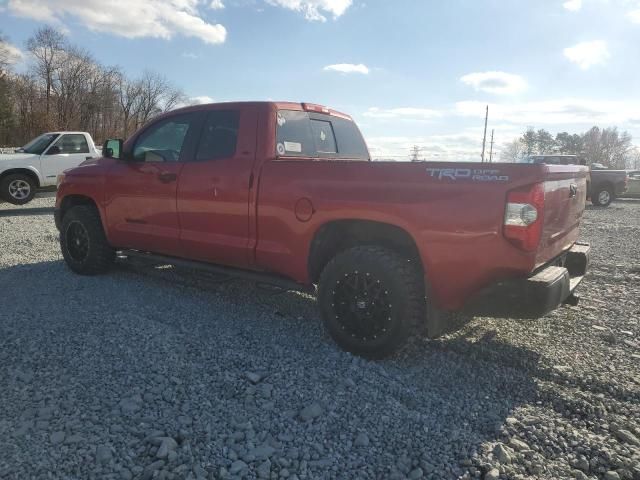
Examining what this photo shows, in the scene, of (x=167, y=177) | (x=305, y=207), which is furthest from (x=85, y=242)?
(x=305, y=207)

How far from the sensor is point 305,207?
3684 mm

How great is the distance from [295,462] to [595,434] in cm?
162

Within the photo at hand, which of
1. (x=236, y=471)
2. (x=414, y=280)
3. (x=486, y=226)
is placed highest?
(x=486, y=226)

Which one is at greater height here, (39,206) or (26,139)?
(26,139)

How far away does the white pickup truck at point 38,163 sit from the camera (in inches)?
473

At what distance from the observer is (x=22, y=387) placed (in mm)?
2934

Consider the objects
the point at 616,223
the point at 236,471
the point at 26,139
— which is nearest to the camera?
the point at 236,471

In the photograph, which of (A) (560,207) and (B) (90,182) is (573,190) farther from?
(B) (90,182)

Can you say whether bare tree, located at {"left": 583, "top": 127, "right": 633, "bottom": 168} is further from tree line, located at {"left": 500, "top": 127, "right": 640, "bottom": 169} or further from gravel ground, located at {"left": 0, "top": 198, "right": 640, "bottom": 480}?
gravel ground, located at {"left": 0, "top": 198, "right": 640, "bottom": 480}

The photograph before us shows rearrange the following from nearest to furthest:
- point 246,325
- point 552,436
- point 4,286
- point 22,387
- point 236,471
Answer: point 236,471 → point 552,436 → point 22,387 → point 246,325 → point 4,286

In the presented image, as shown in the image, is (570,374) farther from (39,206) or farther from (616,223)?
(39,206)

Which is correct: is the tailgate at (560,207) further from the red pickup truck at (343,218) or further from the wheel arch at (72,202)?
the wheel arch at (72,202)

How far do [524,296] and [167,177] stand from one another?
3309mm

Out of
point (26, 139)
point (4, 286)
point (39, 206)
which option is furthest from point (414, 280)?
point (26, 139)
